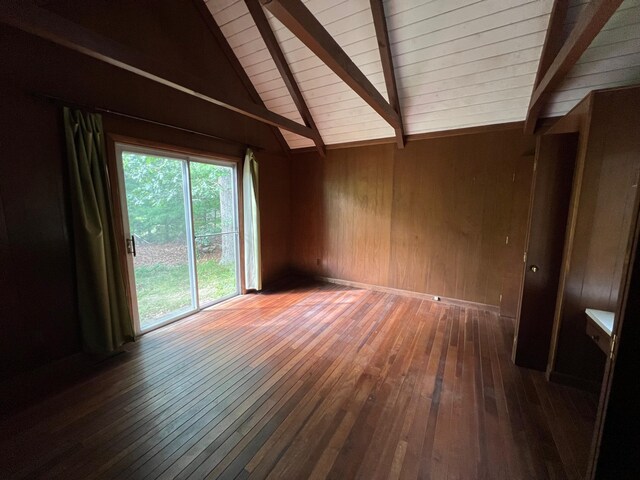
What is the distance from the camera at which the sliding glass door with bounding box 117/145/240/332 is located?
2.65m

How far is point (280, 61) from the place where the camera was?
123 inches

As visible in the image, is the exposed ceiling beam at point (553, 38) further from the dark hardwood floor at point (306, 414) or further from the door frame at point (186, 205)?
the door frame at point (186, 205)

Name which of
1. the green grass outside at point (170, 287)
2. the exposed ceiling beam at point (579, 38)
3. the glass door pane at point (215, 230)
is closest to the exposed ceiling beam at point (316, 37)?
the exposed ceiling beam at point (579, 38)

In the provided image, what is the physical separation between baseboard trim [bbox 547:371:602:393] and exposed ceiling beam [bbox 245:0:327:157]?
396 cm

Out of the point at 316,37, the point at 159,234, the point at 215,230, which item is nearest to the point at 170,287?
the point at 159,234

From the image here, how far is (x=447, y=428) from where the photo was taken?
1.68 meters

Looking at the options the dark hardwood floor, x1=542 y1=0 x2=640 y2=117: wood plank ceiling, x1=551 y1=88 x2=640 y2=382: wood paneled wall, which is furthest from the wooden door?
x1=542 y1=0 x2=640 y2=117: wood plank ceiling

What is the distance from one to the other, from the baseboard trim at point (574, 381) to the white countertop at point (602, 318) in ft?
1.94

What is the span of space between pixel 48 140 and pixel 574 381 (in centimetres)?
460

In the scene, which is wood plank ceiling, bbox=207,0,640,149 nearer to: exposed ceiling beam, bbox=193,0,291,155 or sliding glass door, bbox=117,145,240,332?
exposed ceiling beam, bbox=193,0,291,155

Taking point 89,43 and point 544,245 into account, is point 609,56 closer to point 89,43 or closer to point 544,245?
point 544,245

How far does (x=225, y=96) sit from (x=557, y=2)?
9.27 ft

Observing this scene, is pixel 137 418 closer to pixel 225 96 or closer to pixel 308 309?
pixel 308 309

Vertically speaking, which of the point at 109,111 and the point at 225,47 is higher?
the point at 225,47
